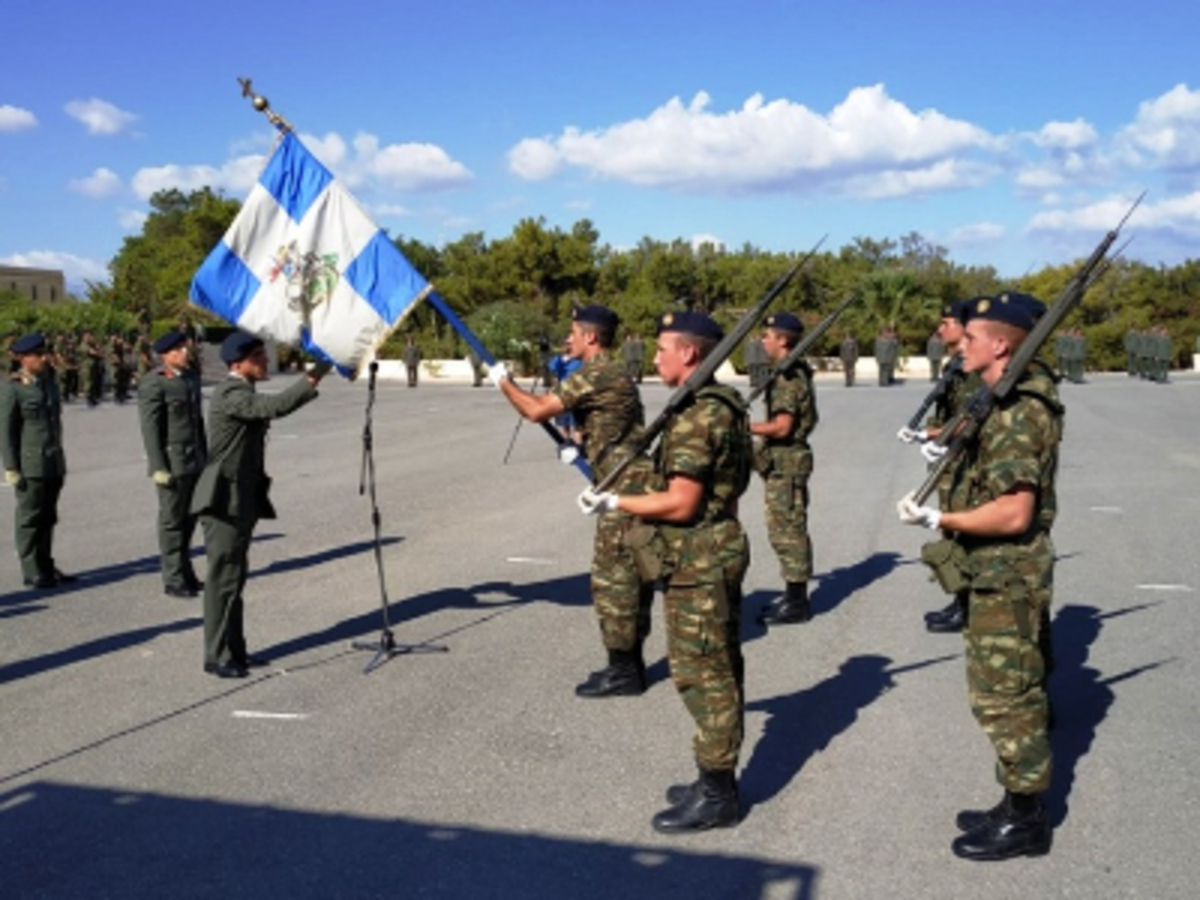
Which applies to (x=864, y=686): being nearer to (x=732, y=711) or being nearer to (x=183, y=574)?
(x=732, y=711)

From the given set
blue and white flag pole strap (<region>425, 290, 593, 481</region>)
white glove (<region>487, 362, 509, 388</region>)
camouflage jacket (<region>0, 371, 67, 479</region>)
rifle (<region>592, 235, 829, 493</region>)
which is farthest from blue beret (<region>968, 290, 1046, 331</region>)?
camouflage jacket (<region>0, 371, 67, 479</region>)

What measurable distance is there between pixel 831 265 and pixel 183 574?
166 feet

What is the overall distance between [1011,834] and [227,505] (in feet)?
14.8

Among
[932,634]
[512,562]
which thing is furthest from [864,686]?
[512,562]

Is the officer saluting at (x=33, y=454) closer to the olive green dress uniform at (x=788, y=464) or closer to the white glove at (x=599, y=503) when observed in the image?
the olive green dress uniform at (x=788, y=464)

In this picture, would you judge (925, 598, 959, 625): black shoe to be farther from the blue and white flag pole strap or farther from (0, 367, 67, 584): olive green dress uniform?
(0, 367, 67, 584): olive green dress uniform

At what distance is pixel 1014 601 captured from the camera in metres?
4.41

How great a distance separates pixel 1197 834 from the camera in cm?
457

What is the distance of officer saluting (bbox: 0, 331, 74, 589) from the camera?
903 cm

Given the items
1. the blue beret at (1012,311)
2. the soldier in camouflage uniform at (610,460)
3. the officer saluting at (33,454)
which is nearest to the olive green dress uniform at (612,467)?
the soldier in camouflage uniform at (610,460)

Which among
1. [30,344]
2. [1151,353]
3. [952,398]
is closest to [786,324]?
[952,398]

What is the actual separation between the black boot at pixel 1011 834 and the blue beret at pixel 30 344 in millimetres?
8088

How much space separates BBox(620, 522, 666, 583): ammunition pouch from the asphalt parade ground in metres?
1.04

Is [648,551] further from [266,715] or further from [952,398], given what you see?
[952,398]
